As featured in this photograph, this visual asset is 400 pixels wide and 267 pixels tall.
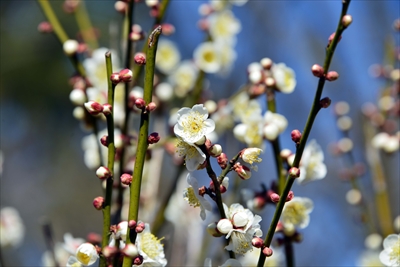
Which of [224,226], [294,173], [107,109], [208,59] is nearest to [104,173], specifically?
[107,109]

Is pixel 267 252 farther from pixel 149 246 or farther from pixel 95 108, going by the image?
pixel 95 108

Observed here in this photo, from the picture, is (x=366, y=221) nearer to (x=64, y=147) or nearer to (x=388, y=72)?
(x=388, y=72)

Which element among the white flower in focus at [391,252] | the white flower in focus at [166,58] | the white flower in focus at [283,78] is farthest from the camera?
the white flower in focus at [166,58]

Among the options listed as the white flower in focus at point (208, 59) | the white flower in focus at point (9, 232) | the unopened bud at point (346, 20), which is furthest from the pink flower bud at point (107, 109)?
the white flower in focus at point (9, 232)

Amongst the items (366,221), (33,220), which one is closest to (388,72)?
(366,221)

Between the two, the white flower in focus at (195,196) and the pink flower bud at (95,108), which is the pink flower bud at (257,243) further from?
the pink flower bud at (95,108)

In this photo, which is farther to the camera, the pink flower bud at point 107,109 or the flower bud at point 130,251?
the pink flower bud at point 107,109

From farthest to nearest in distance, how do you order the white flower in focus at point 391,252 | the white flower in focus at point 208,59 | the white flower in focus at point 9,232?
1. the white flower in focus at point 9,232
2. the white flower in focus at point 208,59
3. the white flower in focus at point 391,252
